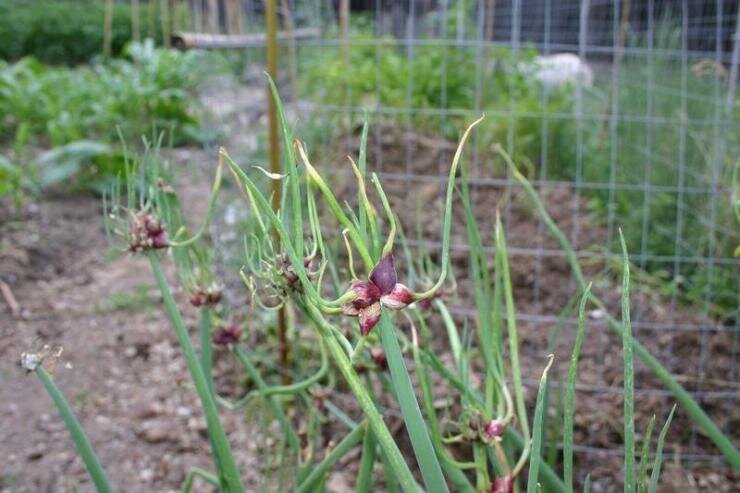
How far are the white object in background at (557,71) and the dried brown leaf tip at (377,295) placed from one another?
9.04ft

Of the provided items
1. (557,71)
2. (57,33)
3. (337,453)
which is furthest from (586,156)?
(57,33)

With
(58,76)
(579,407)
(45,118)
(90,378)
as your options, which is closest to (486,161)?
(579,407)

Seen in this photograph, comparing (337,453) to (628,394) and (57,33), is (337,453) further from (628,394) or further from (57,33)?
(57,33)

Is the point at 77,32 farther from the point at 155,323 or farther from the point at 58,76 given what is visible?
the point at 155,323

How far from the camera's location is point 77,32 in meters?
11.8

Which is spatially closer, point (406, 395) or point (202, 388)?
point (406, 395)

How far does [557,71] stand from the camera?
4.24 meters

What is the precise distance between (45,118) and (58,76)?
750 millimetres

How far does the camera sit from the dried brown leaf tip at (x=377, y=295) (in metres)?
0.58

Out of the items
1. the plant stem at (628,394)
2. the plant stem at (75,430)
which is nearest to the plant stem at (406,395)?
the plant stem at (628,394)

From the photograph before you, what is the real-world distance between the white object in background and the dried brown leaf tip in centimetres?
276

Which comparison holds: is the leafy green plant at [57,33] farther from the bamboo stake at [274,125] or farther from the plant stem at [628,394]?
the plant stem at [628,394]

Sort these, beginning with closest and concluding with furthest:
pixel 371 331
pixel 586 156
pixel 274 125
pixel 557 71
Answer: pixel 371 331 < pixel 274 125 < pixel 586 156 < pixel 557 71

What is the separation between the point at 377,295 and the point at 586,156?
3188 mm
